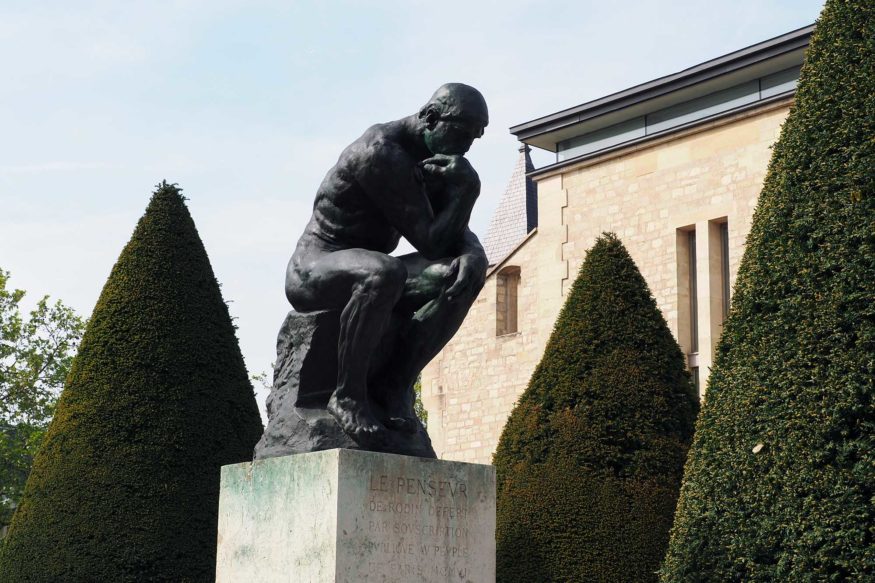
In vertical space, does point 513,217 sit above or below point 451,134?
above

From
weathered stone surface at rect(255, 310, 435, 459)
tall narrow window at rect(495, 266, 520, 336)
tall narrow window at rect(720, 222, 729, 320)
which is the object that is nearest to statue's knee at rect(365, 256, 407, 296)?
weathered stone surface at rect(255, 310, 435, 459)

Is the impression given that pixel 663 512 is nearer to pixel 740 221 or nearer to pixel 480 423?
pixel 740 221

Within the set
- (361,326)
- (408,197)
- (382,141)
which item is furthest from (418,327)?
(382,141)

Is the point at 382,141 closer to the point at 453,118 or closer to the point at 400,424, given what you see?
the point at 453,118

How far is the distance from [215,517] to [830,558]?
643 cm

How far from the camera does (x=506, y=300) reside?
24781 millimetres

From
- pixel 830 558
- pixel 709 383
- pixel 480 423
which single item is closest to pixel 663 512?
pixel 709 383

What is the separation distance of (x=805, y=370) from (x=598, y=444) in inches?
153

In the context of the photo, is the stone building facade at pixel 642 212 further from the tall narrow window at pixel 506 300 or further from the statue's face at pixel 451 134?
the statue's face at pixel 451 134

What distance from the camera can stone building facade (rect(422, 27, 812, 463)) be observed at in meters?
20.5

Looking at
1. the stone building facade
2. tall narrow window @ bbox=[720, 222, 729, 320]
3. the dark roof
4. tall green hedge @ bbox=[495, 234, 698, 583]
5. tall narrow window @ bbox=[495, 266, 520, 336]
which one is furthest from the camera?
tall narrow window @ bbox=[495, 266, 520, 336]

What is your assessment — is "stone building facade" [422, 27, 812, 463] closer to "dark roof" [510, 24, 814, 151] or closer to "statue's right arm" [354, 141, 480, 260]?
"dark roof" [510, 24, 814, 151]

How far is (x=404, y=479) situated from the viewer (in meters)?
5.95

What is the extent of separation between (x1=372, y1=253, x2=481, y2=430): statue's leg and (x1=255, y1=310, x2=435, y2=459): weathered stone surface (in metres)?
0.09
